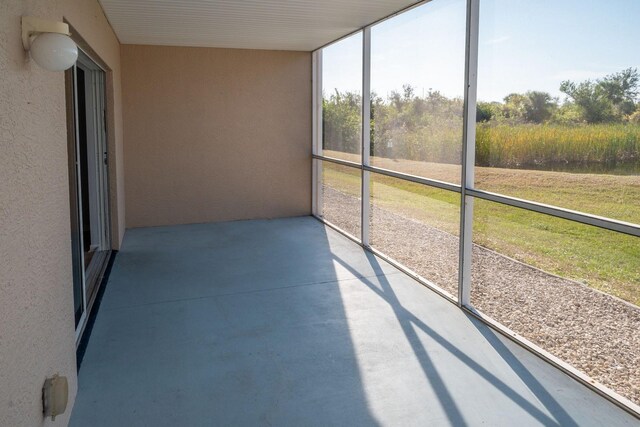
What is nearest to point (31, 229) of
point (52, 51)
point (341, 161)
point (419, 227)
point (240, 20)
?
point (52, 51)

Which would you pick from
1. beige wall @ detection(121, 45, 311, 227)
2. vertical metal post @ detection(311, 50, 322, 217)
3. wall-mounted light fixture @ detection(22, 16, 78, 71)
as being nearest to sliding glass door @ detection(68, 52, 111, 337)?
beige wall @ detection(121, 45, 311, 227)

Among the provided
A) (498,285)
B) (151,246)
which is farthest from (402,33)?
(151,246)

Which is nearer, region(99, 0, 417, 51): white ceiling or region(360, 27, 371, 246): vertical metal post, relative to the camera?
region(99, 0, 417, 51): white ceiling

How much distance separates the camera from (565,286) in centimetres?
396

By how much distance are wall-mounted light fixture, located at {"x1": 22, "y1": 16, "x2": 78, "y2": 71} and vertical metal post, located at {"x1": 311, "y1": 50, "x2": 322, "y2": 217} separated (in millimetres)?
5526

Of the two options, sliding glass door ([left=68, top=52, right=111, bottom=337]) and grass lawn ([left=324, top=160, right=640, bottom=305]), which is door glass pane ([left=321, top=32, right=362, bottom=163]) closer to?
grass lawn ([left=324, top=160, right=640, bottom=305])

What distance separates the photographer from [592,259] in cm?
356

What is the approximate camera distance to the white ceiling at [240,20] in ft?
15.1

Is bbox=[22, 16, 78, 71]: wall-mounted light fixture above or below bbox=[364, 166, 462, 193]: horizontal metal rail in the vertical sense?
above

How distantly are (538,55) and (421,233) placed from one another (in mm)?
2740

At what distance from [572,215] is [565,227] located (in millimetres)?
794

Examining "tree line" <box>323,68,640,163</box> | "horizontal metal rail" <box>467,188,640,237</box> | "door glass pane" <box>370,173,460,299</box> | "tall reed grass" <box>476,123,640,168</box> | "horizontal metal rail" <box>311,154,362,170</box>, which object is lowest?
"door glass pane" <box>370,173,460,299</box>

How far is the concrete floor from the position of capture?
8.67 feet

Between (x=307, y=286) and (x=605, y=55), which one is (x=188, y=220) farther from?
(x=605, y=55)
